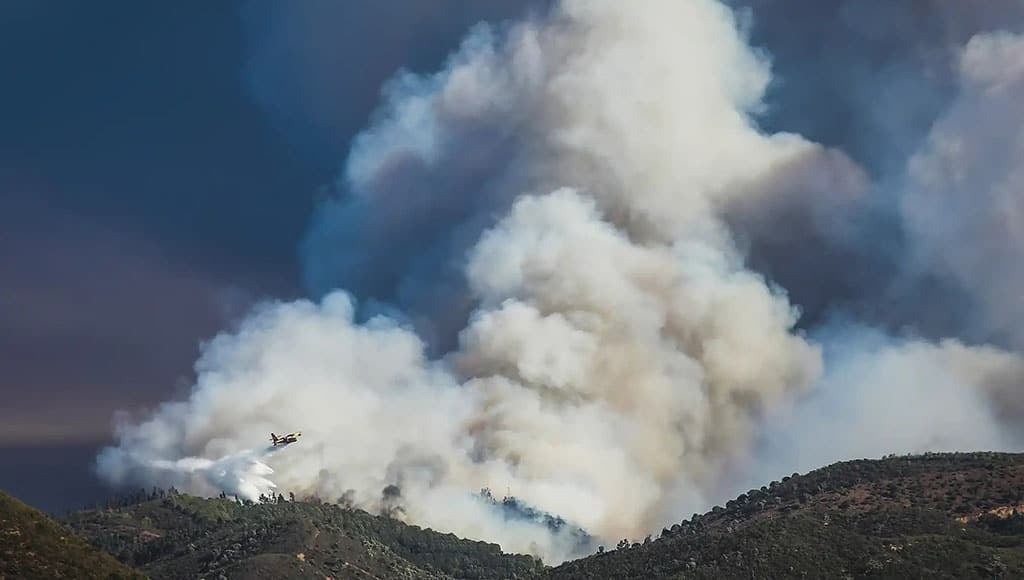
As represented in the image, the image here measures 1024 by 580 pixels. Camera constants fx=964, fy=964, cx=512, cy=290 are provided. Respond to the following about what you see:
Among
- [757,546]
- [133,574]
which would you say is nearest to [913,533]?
[757,546]

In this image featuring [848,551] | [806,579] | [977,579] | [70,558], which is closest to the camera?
[70,558]

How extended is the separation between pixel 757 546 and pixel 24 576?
139724mm

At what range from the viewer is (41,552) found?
391 feet

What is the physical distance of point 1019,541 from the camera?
19188 cm

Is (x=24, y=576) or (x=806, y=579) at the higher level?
(x=806, y=579)

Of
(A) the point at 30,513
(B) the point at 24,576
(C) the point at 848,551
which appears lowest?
(B) the point at 24,576

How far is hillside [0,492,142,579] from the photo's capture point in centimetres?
11469

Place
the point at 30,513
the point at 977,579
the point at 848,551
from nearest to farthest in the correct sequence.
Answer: the point at 30,513 → the point at 977,579 → the point at 848,551

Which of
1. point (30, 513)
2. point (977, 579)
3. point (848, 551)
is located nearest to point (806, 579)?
point (848, 551)

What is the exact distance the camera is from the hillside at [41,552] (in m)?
115

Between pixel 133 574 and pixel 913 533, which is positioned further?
pixel 913 533

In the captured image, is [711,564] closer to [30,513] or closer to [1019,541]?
[1019,541]

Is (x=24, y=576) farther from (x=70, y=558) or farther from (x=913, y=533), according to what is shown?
(x=913, y=533)

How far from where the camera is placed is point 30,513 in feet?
428
